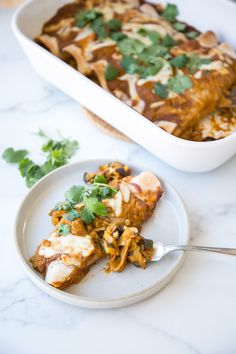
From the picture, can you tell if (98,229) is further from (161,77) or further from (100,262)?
(161,77)

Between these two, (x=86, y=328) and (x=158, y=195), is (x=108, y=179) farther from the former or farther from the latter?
(x=86, y=328)

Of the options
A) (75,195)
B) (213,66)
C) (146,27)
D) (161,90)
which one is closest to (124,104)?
(161,90)

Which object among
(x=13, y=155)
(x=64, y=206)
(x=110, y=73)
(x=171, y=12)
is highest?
(x=171, y=12)

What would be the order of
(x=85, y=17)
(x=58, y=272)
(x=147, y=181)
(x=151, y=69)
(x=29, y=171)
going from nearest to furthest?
(x=58, y=272), (x=147, y=181), (x=29, y=171), (x=151, y=69), (x=85, y=17)

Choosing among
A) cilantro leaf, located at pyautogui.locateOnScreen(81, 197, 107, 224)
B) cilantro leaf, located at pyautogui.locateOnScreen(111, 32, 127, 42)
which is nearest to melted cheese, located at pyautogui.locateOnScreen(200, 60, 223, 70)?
cilantro leaf, located at pyautogui.locateOnScreen(111, 32, 127, 42)

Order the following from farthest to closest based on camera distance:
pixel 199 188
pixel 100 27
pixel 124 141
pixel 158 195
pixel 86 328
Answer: pixel 100 27 → pixel 124 141 → pixel 199 188 → pixel 158 195 → pixel 86 328

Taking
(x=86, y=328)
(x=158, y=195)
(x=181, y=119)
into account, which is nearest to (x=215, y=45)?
(x=181, y=119)
